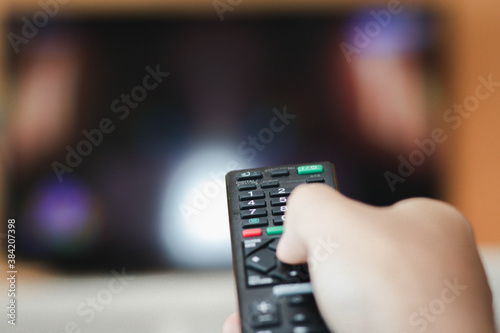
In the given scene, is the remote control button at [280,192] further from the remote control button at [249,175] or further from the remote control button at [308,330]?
the remote control button at [308,330]

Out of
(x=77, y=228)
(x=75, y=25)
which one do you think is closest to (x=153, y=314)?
(x=77, y=228)

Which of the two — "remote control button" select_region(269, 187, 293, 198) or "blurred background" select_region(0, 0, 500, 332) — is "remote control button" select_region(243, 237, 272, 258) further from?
"blurred background" select_region(0, 0, 500, 332)

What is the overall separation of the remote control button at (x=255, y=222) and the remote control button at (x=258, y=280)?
0.05 meters

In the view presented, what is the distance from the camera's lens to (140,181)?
28.2 inches

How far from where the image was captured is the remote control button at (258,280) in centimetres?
39

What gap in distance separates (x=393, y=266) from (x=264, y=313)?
0.35ft

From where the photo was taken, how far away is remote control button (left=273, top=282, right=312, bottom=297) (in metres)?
0.38

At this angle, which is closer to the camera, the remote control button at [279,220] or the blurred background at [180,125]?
the remote control button at [279,220]

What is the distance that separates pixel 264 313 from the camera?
0.37 m

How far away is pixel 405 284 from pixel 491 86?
0.61 m

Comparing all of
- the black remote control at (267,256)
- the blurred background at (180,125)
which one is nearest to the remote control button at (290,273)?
the black remote control at (267,256)

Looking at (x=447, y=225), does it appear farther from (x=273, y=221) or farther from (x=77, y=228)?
(x=77, y=228)

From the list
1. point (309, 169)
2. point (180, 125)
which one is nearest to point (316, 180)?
point (309, 169)

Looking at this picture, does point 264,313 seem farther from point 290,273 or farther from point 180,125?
point 180,125
